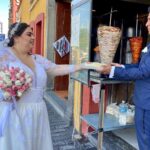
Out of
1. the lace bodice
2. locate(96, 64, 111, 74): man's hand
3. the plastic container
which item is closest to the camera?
the lace bodice

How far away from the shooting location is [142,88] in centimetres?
258

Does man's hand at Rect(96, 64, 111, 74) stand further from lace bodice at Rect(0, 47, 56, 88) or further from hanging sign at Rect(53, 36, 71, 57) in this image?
hanging sign at Rect(53, 36, 71, 57)

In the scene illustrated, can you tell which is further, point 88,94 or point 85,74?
point 88,94

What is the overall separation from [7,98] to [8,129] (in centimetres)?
29

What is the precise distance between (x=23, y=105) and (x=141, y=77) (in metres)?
1.10

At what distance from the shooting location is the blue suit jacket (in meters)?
2.49

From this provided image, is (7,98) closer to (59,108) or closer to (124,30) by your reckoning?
(124,30)

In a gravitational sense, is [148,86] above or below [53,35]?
below

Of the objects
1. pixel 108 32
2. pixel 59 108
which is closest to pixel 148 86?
pixel 108 32

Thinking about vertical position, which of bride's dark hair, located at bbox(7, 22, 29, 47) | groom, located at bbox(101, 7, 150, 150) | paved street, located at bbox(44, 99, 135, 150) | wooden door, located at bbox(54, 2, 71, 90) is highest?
wooden door, located at bbox(54, 2, 71, 90)

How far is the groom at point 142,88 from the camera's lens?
8.24ft

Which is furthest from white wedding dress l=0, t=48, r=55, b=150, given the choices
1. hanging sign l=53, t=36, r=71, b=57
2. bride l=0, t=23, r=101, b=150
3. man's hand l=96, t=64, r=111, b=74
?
hanging sign l=53, t=36, r=71, b=57

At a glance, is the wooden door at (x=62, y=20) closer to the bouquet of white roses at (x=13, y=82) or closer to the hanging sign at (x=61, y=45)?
the hanging sign at (x=61, y=45)

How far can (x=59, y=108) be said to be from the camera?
5.95 m
